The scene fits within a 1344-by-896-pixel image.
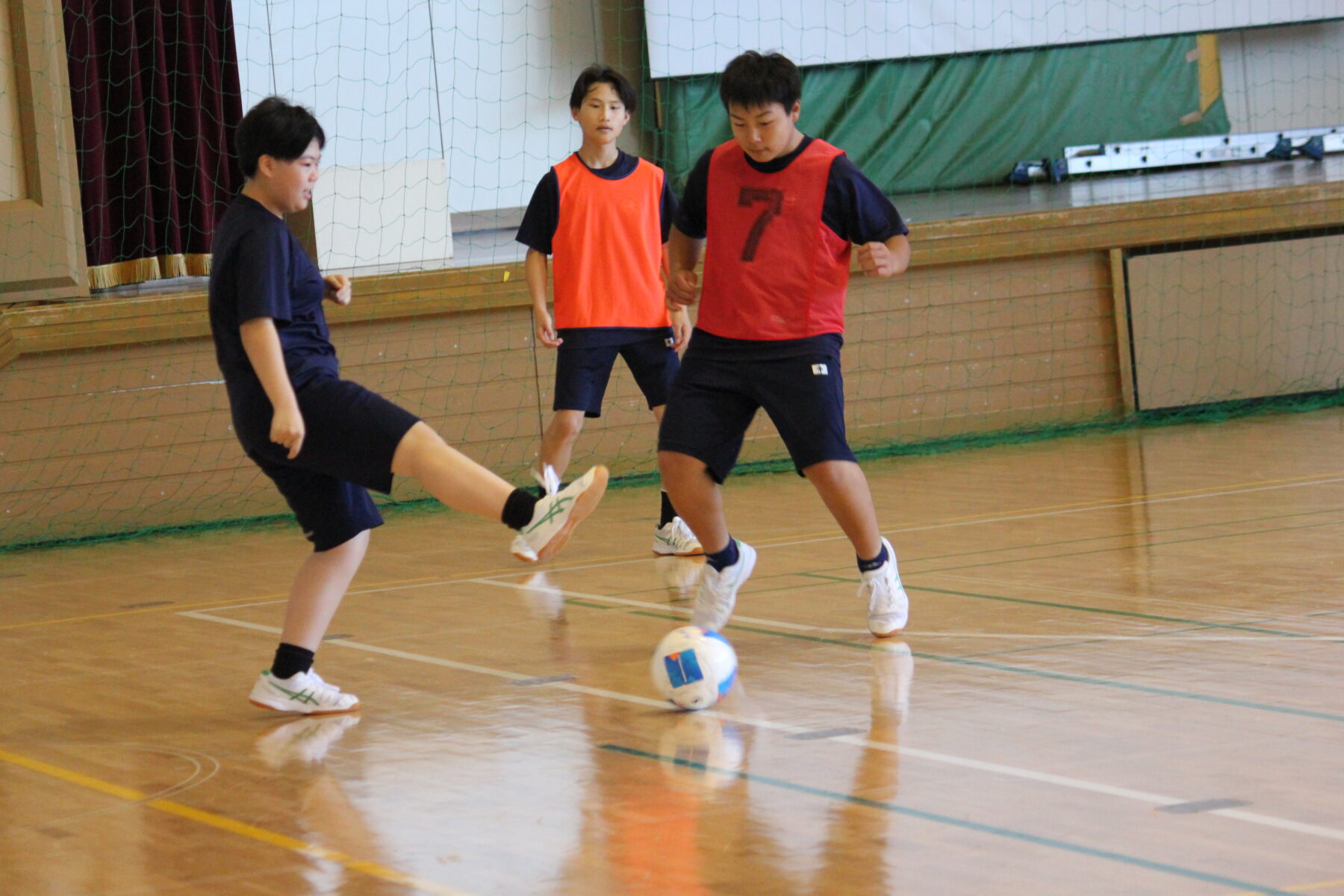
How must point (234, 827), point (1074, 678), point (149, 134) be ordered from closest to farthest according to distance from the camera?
point (234, 827) → point (1074, 678) → point (149, 134)

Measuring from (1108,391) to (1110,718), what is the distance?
205 inches

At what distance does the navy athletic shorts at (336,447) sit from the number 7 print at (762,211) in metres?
0.96

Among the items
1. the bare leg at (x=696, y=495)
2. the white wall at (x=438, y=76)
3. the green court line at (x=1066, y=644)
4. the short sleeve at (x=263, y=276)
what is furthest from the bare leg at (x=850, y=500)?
the white wall at (x=438, y=76)

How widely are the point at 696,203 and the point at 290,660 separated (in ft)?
4.60

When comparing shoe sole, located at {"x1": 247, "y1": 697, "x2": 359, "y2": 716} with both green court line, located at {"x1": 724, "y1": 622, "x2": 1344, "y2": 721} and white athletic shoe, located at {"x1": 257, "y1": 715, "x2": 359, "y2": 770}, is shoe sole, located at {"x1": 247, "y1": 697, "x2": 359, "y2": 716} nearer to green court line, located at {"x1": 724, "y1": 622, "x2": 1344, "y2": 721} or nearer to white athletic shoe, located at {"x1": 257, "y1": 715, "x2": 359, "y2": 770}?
white athletic shoe, located at {"x1": 257, "y1": 715, "x2": 359, "y2": 770}

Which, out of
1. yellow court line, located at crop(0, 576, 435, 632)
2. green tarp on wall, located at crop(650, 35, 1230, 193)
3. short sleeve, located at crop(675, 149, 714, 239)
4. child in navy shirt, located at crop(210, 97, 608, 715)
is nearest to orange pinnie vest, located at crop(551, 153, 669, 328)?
yellow court line, located at crop(0, 576, 435, 632)

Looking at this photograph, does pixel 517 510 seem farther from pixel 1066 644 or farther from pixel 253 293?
pixel 1066 644

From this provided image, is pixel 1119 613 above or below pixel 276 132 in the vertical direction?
below

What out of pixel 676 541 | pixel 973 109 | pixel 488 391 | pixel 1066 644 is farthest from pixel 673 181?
pixel 1066 644

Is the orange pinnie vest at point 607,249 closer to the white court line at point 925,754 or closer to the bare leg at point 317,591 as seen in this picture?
the white court line at point 925,754

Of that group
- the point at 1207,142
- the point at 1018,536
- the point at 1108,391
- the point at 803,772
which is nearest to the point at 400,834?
the point at 803,772

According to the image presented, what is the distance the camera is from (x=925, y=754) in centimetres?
279

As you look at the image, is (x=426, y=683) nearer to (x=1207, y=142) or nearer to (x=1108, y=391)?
(x=1108, y=391)

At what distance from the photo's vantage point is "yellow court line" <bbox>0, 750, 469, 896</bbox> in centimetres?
228
